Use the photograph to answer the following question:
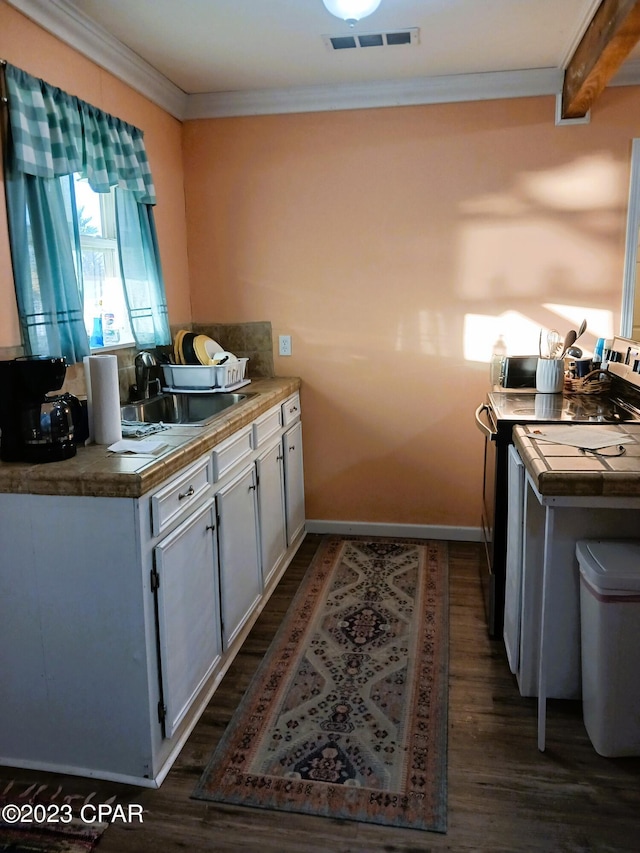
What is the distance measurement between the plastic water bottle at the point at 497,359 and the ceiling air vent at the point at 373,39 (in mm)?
1461

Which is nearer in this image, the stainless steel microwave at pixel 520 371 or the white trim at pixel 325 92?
the white trim at pixel 325 92

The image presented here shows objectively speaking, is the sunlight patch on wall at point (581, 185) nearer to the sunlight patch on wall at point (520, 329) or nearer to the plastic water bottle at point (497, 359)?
the sunlight patch on wall at point (520, 329)

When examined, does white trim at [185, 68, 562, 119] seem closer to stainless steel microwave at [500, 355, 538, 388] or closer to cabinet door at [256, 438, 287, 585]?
stainless steel microwave at [500, 355, 538, 388]

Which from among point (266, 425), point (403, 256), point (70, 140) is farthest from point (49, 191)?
point (403, 256)

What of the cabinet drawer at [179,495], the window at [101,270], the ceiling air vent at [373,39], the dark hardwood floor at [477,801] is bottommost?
the dark hardwood floor at [477,801]

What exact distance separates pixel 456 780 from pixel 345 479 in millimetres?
2077

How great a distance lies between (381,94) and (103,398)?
2.31 m

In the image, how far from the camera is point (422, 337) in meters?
3.64

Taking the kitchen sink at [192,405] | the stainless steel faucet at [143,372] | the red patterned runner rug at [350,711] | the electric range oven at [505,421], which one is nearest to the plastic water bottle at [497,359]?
the electric range oven at [505,421]

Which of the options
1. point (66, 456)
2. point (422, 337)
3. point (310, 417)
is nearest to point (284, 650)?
point (66, 456)

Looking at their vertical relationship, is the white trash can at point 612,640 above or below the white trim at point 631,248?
below

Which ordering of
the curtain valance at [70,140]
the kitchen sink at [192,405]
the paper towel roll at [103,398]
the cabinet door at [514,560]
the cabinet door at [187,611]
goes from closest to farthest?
the cabinet door at [187,611] → the paper towel roll at [103,398] → the curtain valance at [70,140] → the cabinet door at [514,560] → the kitchen sink at [192,405]

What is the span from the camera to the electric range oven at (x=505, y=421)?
256 cm

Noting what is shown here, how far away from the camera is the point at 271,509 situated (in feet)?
10.4
